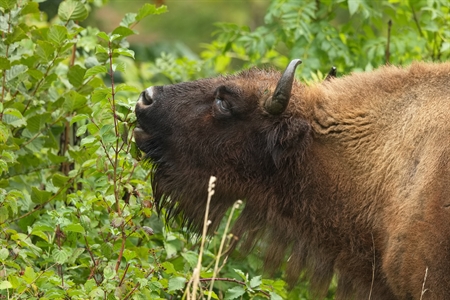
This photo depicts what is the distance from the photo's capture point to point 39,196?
5.16 meters

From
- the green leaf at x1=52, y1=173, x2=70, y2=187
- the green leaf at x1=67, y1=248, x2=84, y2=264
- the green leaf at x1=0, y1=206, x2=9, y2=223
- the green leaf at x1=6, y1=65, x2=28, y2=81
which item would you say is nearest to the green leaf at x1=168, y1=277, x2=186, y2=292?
the green leaf at x1=67, y1=248, x2=84, y2=264

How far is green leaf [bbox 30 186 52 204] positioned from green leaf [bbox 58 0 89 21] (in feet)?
3.71

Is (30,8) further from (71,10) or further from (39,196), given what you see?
(39,196)

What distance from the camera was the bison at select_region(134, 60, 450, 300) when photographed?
454 centimetres

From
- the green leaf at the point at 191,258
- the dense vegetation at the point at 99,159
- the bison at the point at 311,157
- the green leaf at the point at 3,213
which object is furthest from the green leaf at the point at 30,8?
the green leaf at the point at 191,258

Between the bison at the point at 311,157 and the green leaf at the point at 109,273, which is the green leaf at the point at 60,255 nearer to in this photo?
the green leaf at the point at 109,273

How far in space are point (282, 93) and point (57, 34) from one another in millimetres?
1427

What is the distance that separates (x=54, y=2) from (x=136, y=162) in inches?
174

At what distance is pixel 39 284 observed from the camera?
4.20 m

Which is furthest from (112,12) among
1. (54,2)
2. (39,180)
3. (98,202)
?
(98,202)

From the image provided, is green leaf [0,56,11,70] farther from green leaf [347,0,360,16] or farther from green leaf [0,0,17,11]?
green leaf [347,0,360,16]

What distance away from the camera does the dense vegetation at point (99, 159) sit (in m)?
4.41

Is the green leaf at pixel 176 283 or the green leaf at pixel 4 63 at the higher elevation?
the green leaf at pixel 4 63

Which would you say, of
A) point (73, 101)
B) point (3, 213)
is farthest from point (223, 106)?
point (3, 213)
